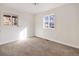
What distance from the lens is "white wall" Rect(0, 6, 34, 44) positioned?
5.05 metres

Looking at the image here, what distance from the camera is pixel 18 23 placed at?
6.36 metres

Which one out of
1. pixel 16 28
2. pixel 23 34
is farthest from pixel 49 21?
pixel 16 28

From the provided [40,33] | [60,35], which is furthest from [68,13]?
[40,33]

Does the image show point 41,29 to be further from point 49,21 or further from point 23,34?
point 23,34

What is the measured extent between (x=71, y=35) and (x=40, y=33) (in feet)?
10.9

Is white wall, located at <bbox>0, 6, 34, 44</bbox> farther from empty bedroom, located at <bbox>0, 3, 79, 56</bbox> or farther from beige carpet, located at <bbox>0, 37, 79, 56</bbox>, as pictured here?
beige carpet, located at <bbox>0, 37, 79, 56</bbox>

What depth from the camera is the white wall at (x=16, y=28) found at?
5047 millimetres

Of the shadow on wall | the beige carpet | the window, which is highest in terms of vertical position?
the window

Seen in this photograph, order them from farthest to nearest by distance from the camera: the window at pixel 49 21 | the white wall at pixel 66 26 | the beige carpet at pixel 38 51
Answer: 1. the window at pixel 49 21
2. the white wall at pixel 66 26
3. the beige carpet at pixel 38 51

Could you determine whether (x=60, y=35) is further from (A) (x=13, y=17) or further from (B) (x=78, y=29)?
(A) (x=13, y=17)

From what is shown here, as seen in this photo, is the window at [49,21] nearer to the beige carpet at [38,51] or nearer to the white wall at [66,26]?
the white wall at [66,26]

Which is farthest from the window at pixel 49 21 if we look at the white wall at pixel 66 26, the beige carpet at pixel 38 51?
the beige carpet at pixel 38 51

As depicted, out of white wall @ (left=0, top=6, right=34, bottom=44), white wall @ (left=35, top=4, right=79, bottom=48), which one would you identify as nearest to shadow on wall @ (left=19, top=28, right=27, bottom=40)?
white wall @ (left=0, top=6, right=34, bottom=44)

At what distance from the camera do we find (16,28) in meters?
6.12
